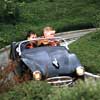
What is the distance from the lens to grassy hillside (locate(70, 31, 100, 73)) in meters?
15.7

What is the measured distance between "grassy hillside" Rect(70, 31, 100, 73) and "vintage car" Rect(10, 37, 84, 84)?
1120 mm

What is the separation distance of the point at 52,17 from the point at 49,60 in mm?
13396

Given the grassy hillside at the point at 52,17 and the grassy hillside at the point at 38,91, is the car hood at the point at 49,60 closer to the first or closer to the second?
the grassy hillside at the point at 38,91

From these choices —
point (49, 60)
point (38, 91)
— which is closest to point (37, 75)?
point (49, 60)

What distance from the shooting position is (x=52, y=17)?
27.3m

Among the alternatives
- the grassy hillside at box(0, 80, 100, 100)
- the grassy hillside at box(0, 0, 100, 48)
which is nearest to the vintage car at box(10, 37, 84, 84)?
the grassy hillside at box(0, 80, 100, 100)

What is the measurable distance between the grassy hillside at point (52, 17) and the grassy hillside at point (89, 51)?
2735 mm

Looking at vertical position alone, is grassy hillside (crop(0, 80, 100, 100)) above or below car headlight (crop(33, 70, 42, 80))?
above

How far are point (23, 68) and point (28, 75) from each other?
2.76 ft

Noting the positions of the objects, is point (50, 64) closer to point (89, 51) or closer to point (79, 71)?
point (79, 71)

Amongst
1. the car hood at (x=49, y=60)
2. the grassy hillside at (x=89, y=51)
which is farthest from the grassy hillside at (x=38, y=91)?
the grassy hillside at (x=89, y=51)

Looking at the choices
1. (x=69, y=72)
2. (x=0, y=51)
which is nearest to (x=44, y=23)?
(x=0, y=51)

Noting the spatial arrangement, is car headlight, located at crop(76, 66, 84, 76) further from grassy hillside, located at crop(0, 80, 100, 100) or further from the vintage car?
grassy hillside, located at crop(0, 80, 100, 100)

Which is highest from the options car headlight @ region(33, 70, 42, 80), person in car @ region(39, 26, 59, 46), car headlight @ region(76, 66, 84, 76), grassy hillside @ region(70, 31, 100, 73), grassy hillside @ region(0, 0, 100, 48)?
person in car @ region(39, 26, 59, 46)
